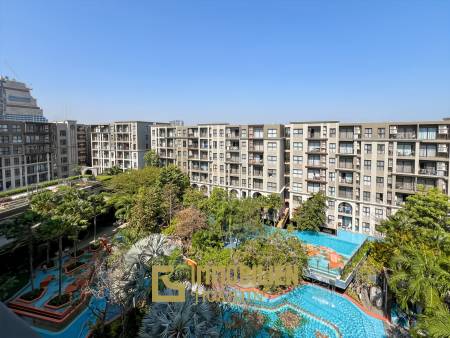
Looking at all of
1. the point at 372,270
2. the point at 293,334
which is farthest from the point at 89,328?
the point at 372,270

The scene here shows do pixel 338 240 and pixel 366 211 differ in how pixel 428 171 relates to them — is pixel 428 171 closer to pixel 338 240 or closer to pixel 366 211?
pixel 366 211

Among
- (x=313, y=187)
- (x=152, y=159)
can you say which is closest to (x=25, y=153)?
(x=152, y=159)

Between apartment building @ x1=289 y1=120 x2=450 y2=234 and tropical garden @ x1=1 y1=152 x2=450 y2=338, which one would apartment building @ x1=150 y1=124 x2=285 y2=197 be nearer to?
apartment building @ x1=289 y1=120 x2=450 y2=234

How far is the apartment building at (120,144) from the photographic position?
62.3m

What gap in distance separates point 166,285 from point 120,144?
174 ft

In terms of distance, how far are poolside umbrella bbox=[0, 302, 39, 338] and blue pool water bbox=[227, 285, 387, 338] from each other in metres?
20.4

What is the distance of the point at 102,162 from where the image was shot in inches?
2645

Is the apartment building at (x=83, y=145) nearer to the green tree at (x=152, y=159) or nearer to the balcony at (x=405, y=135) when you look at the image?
the green tree at (x=152, y=159)

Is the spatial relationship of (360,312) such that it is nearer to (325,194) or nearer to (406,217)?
(406,217)

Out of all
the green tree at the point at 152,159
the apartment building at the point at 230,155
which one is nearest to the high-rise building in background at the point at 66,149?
the green tree at the point at 152,159

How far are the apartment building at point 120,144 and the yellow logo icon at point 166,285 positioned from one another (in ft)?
154

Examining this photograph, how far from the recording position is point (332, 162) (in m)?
38.2

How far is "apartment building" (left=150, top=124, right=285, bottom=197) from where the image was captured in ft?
142

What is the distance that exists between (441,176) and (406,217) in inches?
412
